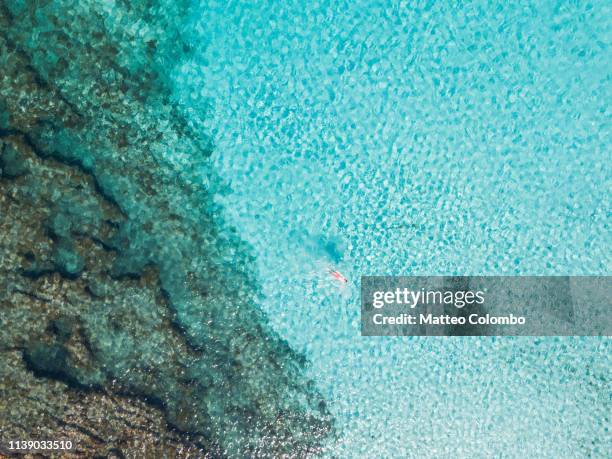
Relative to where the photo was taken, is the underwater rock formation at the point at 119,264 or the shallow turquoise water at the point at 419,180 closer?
the underwater rock formation at the point at 119,264

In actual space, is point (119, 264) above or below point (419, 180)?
below

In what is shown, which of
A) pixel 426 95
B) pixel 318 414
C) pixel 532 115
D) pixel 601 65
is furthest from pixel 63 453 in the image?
pixel 601 65

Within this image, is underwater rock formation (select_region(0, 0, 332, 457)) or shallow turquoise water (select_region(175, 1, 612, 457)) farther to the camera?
shallow turquoise water (select_region(175, 1, 612, 457))

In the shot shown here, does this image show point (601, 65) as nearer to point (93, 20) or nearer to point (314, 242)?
point (314, 242)
